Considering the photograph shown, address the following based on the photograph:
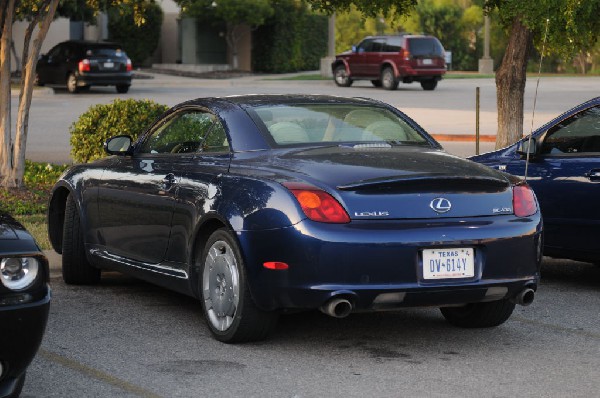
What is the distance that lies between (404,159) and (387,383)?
1.53m

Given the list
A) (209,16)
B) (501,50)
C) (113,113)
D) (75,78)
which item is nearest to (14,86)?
(75,78)

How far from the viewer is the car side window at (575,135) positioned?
381 inches

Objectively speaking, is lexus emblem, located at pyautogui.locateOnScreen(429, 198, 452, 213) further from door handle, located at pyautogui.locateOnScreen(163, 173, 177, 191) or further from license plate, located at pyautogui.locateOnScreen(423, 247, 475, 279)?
door handle, located at pyautogui.locateOnScreen(163, 173, 177, 191)

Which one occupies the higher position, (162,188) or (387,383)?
(162,188)

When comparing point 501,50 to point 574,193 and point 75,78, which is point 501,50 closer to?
point 75,78

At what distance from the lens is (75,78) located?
3847cm

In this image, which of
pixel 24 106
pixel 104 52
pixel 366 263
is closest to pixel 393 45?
pixel 104 52

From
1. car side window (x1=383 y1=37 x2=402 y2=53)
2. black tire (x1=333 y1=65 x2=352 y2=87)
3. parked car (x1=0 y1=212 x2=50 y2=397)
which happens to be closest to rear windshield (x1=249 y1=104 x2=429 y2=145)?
parked car (x1=0 y1=212 x2=50 y2=397)

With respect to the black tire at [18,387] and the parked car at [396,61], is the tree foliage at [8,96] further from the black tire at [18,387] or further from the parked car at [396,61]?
the parked car at [396,61]

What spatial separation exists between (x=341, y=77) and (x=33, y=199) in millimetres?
31792

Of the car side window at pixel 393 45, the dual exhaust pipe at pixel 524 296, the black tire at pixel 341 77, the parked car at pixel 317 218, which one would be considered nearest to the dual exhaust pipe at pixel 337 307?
the parked car at pixel 317 218

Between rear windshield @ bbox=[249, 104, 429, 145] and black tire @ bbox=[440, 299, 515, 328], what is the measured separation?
3.64 ft

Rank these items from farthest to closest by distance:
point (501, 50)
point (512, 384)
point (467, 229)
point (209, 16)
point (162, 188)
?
point (501, 50) → point (209, 16) → point (162, 188) → point (467, 229) → point (512, 384)

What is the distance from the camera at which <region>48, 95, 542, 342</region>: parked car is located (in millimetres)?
7020
